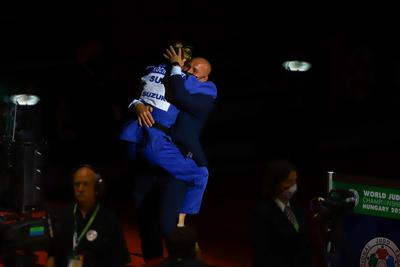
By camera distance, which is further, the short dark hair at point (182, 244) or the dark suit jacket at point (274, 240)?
the dark suit jacket at point (274, 240)

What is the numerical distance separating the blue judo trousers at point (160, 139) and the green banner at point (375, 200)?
114 cm

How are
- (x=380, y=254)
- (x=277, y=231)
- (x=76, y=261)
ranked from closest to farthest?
(x=277, y=231) < (x=76, y=261) < (x=380, y=254)

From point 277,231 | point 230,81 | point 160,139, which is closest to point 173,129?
point 160,139

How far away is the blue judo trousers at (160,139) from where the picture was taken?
335 inches

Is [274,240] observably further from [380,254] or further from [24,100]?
[24,100]

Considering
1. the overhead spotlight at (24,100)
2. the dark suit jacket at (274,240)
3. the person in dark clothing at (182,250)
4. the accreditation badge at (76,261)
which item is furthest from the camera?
the overhead spotlight at (24,100)

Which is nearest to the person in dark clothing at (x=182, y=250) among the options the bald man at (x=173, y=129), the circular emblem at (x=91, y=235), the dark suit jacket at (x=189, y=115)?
the circular emblem at (x=91, y=235)

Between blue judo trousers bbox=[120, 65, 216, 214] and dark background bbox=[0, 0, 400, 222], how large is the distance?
7.74 ft

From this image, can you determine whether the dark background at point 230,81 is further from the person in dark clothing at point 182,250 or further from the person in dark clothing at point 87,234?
the person in dark clothing at point 182,250

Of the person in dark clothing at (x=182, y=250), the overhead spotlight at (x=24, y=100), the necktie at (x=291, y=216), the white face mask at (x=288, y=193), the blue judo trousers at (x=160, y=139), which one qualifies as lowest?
the person in dark clothing at (x=182, y=250)

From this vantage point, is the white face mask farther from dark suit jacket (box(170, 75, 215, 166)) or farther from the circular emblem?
dark suit jacket (box(170, 75, 215, 166))

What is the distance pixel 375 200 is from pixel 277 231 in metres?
1.65

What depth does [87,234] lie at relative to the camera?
22.9ft

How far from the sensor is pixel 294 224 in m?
6.79
